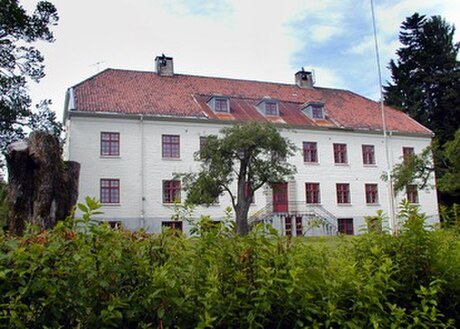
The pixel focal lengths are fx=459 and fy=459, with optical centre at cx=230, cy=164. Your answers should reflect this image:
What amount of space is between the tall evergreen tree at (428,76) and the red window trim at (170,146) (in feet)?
84.6

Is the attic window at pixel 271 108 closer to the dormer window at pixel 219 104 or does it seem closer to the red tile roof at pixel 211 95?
the red tile roof at pixel 211 95

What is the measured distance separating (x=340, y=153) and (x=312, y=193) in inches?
161

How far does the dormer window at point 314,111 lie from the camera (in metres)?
35.3

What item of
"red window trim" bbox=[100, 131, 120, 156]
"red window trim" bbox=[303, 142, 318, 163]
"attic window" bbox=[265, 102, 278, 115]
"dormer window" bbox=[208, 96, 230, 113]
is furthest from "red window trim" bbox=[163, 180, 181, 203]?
"red window trim" bbox=[303, 142, 318, 163]

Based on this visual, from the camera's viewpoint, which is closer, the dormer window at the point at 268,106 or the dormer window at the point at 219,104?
the dormer window at the point at 219,104

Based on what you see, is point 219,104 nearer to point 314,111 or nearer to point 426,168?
point 314,111

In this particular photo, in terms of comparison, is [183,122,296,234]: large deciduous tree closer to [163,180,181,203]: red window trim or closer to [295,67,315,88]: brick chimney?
[163,180,181,203]: red window trim

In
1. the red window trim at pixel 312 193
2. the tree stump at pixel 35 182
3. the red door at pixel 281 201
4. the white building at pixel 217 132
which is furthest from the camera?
the red window trim at pixel 312 193

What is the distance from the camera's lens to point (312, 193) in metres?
33.7

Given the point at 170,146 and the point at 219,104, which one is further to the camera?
the point at 219,104

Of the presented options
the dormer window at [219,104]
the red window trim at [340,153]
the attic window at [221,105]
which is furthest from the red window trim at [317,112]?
the attic window at [221,105]

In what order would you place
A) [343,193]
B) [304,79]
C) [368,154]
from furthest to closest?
[304,79], [368,154], [343,193]

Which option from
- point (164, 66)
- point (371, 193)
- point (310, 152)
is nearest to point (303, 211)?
point (310, 152)

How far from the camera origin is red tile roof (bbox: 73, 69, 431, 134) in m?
30.5
